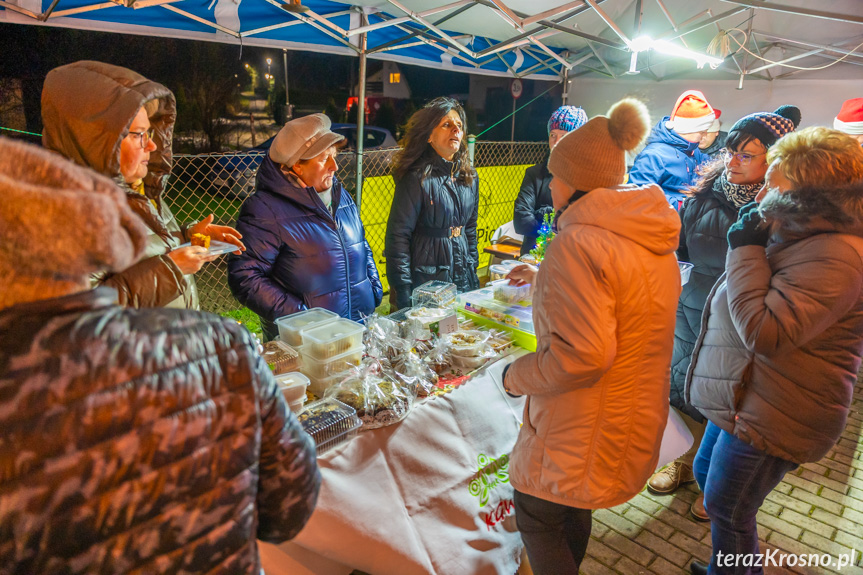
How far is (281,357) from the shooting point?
199 centimetres

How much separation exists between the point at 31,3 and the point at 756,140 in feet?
13.9

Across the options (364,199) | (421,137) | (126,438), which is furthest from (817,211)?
(364,199)

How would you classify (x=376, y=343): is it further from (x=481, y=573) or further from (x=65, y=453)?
(x=65, y=453)

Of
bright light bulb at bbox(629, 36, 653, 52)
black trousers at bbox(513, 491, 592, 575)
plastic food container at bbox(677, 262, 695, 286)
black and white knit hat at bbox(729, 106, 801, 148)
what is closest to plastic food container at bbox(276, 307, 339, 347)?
black trousers at bbox(513, 491, 592, 575)

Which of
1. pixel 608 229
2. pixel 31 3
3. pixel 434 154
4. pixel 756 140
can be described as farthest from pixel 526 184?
pixel 31 3

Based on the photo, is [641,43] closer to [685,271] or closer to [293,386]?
[685,271]

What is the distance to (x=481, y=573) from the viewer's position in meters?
2.07

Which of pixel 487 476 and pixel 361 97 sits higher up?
pixel 361 97

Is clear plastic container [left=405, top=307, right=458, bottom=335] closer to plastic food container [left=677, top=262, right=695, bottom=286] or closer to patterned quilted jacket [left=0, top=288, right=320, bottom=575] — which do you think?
plastic food container [left=677, top=262, right=695, bottom=286]

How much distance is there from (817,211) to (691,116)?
3.29 metres

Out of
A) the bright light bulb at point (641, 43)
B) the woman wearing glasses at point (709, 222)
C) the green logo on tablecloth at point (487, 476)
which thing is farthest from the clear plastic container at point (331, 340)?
the bright light bulb at point (641, 43)

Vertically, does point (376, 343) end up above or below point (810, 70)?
below

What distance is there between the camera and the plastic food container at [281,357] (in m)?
1.95

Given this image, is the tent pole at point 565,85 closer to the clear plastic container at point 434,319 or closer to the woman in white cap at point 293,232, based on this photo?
the woman in white cap at point 293,232
